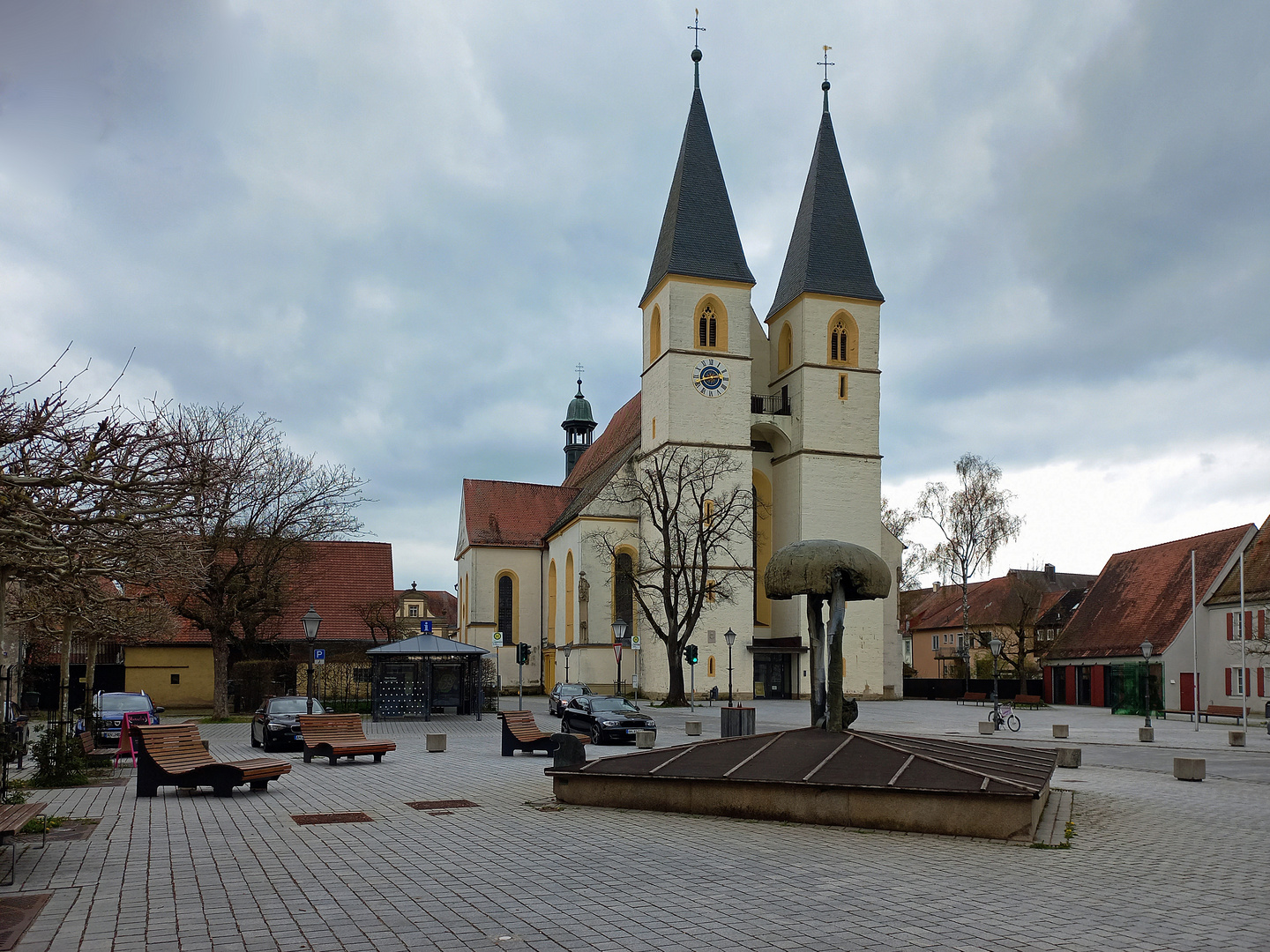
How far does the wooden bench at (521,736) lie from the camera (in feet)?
69.1

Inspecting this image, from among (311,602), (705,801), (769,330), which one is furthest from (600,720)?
(769,330)

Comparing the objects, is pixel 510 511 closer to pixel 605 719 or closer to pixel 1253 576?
pixel 1253 576

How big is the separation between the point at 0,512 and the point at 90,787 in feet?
30.2

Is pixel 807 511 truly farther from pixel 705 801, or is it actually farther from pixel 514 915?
pixel 514 915

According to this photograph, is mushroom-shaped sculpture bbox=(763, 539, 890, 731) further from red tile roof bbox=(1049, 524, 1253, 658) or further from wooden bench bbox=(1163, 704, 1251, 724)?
red tile roof bbox=(1049, 524, 1253, 658)

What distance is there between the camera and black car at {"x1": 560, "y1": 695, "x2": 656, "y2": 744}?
24938mm

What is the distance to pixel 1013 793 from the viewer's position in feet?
35.5

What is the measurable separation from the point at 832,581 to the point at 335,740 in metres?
10.6

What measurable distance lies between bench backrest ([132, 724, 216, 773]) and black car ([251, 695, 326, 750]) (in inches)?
288

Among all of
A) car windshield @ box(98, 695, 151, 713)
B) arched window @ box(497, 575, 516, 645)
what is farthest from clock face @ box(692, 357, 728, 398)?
car windshield @ box(98, 695, 151, 713)

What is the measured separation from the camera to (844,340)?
173ft

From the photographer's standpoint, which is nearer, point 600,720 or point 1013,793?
point 1013,793

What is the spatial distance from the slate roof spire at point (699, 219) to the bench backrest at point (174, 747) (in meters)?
37.2

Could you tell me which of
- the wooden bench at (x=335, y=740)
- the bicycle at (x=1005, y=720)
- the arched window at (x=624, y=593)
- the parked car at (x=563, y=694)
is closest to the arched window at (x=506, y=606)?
the arched window at (x=624, y=593)
